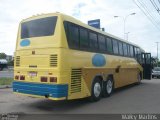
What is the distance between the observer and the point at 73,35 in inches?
409

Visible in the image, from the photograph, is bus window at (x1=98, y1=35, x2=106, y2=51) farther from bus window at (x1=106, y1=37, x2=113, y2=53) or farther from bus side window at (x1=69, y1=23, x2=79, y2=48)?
bus side window at (x1=69, y1=23, x2=79, y2=48)

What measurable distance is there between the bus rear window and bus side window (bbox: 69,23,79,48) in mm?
708

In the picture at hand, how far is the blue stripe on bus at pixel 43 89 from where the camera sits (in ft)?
30.5

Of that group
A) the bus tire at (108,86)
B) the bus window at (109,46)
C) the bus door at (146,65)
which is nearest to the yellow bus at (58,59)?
the bus tire at (108,86)

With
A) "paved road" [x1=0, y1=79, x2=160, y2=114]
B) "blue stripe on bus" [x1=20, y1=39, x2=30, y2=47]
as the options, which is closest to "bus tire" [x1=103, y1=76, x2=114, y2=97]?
"paved road" [x1=0, y1=79, x2=160, y2=114]

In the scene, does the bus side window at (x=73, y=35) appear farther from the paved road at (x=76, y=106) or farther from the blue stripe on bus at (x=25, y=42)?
the paved road at (x=76, y=106)

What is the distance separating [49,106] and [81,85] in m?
1.49

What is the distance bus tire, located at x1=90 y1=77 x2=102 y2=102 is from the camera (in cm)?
1155

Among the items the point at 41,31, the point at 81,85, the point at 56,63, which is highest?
the point at 41,31

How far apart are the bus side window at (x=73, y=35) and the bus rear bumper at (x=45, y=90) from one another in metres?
1.70

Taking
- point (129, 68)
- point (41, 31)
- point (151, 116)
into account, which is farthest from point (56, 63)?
point (129, 68)

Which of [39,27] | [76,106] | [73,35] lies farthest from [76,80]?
[39,27]

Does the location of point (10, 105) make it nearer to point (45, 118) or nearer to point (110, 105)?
point (45, 118)

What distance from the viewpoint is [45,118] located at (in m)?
8.42
